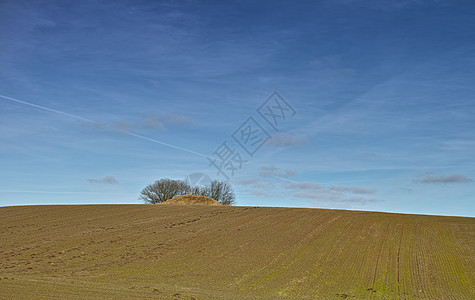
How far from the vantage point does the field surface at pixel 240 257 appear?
14.3m

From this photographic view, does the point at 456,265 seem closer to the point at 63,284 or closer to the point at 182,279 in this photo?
the point at 182,279

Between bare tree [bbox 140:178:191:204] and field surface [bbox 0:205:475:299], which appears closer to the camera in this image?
field surface [bbox 0:205:475:299]

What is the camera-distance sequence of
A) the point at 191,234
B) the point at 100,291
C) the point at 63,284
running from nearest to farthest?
the point at 100,291 → the point at 63,284 → the point at 191,234

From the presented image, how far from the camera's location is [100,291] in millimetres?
13133

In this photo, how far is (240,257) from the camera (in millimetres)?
19172

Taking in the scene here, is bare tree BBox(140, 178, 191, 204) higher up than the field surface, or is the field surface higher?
bare tree BBox(140, 178, 191, 204)

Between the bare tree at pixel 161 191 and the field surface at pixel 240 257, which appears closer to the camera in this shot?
the field surface at pixel 240 257

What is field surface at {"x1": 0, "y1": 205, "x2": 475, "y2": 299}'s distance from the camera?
1427 cm

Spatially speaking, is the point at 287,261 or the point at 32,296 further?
the point at 287,261

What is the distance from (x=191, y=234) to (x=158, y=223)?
517 centimetres

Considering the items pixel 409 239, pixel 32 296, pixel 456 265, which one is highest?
pixel 409 239

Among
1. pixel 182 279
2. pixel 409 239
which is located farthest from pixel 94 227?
pixel 409 239

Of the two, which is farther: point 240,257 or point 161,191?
point 161,191

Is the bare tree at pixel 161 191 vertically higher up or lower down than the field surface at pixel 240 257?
higher up
